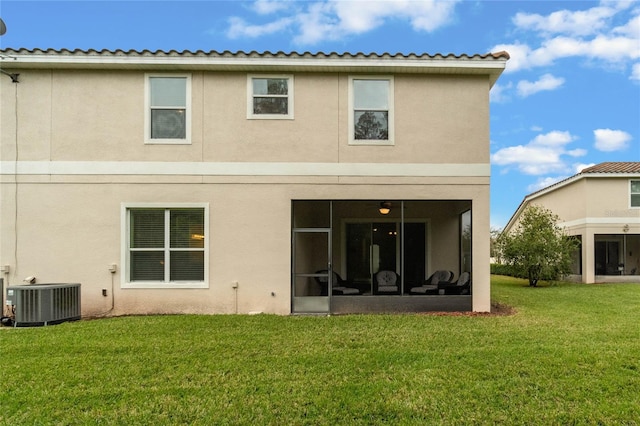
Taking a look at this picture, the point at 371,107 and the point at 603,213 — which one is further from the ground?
the point at 371,107

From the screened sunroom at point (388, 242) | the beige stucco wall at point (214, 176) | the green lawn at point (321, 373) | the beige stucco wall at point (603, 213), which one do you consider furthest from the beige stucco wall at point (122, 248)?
the beige stucco wall at point (603, 213)

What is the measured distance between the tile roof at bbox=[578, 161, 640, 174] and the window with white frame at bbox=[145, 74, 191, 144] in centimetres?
1929

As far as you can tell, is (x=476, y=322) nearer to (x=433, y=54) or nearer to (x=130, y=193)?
(x=433, y=54)

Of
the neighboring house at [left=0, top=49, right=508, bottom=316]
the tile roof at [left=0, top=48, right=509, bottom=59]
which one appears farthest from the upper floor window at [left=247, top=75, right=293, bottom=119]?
the tile roof at [left=0, top=48, right=509, bottom=59]

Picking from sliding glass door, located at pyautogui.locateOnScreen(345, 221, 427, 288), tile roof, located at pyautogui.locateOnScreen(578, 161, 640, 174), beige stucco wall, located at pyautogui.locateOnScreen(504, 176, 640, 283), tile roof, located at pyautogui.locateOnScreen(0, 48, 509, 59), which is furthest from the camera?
tile roof, located at pyautogui.locateOnScreen(578, 161, 640, 174)

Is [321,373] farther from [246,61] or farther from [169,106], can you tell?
[169,106]

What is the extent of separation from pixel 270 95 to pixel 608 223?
18.6 metres

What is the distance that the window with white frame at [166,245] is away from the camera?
9.86 m

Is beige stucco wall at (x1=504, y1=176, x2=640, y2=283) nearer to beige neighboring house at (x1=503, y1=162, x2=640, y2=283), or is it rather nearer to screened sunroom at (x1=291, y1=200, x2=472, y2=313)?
beige neighboring house at (x1=503, y1=162, x2=640, y2=283)

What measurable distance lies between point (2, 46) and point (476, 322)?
12.3 m

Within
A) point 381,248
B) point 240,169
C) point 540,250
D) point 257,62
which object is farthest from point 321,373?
point 540,250

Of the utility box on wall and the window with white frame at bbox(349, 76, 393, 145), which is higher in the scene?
the window with white frame at bbox(349, 76, 393, 145)

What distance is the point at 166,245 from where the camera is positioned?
9.93 m

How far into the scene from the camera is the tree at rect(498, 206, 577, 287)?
18891mm
